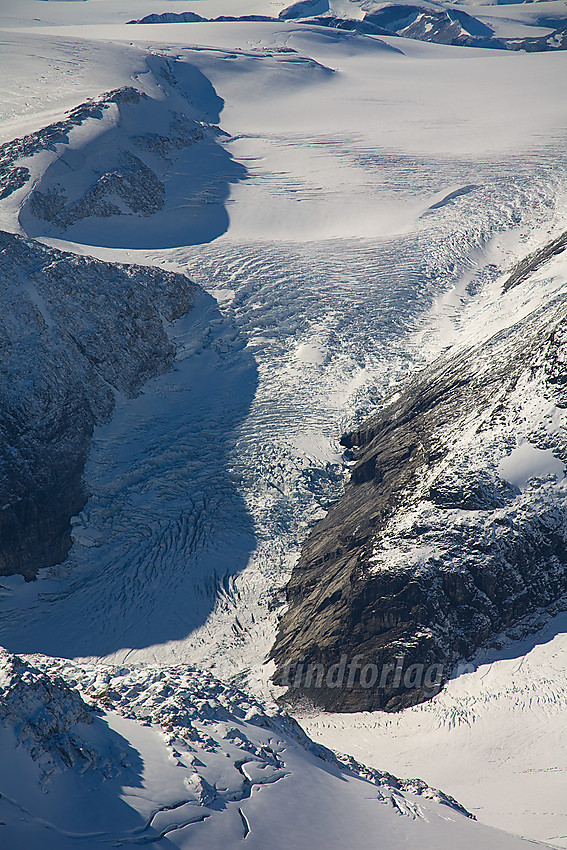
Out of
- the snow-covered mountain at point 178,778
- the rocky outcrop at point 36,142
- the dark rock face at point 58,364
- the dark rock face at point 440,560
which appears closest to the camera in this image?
the snow-covered mountain at point 178,778

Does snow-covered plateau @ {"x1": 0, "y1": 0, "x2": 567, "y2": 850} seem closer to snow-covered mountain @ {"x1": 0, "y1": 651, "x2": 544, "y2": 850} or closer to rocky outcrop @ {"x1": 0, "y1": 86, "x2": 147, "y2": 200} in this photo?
snow-covered mountain @ {"x1": 0, "y1": 651, "x2": 544, "y2": 850}

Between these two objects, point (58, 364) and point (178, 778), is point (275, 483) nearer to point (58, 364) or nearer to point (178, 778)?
point (58, 364)

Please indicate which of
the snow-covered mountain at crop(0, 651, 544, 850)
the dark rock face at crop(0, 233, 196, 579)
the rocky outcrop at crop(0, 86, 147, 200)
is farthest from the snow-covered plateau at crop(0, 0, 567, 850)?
the rocky outcrop at crop(0, 86, 147, 200)

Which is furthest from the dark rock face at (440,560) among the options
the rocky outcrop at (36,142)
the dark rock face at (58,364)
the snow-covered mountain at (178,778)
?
the rocky outcrop at (36,142)

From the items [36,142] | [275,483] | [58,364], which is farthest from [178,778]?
[36,142]

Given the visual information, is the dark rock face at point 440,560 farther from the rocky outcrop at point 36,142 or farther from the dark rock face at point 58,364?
the rocky outcrop at point 36,142

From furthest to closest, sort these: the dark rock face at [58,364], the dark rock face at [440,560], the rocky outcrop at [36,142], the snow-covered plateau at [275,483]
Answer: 1. the rocky outcrop at [36,142]
2. the dark rock face at [58,364]
3. the dark rock face at [440,560]
4. the snow-covered plateau at [275,483]
